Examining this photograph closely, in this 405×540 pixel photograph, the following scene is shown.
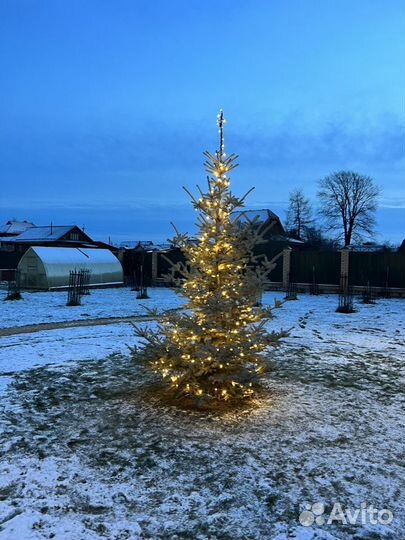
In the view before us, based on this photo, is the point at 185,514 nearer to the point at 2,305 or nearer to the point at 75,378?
the point at 75,378

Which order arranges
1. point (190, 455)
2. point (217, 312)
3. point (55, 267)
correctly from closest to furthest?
point (190, 455) → point (217, 312) → point (55, 267)

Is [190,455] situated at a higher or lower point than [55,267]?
lower

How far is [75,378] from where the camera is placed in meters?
6.29

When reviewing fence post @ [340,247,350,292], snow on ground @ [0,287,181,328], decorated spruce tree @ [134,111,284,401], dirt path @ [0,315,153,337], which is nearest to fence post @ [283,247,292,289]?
fence post @ [340,247,350,292]

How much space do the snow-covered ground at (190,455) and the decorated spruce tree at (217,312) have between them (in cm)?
41

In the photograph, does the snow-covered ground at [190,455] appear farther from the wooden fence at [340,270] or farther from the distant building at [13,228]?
the distant building at [13,228]

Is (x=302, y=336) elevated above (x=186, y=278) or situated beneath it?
situated beneath

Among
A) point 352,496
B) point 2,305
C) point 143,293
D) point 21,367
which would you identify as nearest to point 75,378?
point 21,367

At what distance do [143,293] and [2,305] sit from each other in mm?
5172

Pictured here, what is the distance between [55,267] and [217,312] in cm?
1617

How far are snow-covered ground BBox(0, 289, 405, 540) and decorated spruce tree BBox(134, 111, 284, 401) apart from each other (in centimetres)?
41

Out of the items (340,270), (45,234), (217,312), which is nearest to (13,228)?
(45,234)

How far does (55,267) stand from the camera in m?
19.8

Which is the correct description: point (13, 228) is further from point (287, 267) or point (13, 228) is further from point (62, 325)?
point (62, 325)
